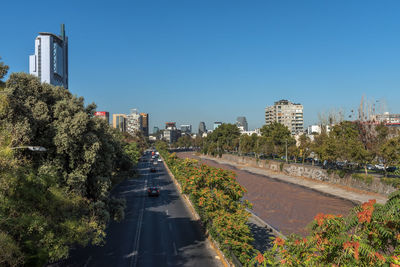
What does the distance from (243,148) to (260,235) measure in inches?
2899

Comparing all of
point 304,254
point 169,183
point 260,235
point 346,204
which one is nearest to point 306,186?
point 346,204

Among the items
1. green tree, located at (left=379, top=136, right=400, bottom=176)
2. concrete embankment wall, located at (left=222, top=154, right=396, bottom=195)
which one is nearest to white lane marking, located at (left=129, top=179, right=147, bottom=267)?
concrete embankment wall, located at (left=222, top=154, right=396, bottom=195)

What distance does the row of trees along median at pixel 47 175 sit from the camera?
10188mm

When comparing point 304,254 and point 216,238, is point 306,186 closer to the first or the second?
point 216,238

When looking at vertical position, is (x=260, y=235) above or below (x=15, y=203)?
below

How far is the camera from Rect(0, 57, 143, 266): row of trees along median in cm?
1019

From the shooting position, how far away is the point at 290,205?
34062 millimetres

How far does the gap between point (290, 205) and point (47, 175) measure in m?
28.4

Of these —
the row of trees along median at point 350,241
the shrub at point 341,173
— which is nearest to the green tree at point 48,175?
the row of trees along median at point 350,241

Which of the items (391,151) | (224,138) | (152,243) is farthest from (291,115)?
(152,243)

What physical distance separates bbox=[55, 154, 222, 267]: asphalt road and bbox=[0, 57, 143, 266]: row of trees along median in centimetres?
248

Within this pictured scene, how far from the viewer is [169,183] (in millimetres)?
50031

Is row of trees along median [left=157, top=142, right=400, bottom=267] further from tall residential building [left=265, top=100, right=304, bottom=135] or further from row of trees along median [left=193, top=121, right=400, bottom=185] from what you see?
tall residential building [left=265, top=100, right=304, bottom=135]

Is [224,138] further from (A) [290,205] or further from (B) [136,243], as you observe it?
(B) [136,243]
